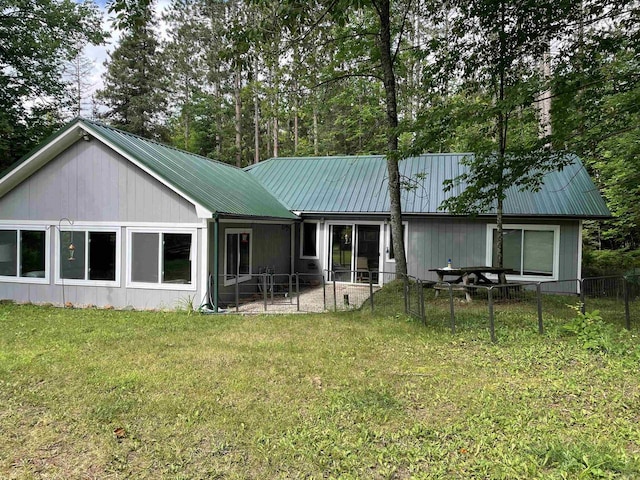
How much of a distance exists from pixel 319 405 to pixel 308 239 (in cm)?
1034

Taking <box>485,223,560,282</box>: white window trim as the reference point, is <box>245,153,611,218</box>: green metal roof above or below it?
above

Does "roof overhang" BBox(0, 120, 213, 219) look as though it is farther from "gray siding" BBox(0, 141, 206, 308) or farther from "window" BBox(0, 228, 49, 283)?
"window" BBox(0, 228, 49, 283)

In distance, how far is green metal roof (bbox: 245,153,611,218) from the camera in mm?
12008

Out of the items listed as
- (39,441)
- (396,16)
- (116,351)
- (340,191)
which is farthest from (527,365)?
(396,16)

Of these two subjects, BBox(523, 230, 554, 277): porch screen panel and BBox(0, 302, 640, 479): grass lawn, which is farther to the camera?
BBox(523, 230, 554, 277): porch screen panel

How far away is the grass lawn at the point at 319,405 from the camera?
317cm

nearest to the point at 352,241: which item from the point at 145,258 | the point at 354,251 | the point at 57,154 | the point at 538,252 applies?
the point at 354,251

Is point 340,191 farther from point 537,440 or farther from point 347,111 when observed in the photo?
point 347,111

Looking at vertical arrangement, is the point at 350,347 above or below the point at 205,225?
below

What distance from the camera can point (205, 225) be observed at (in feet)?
29.6

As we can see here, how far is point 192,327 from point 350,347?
3238 mm

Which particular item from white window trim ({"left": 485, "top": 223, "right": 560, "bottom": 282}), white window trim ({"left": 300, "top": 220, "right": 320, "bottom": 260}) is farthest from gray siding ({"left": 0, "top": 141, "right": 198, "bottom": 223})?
white window trim ({"left": 485, "top": 223, "right": 560, "bottom": 282})

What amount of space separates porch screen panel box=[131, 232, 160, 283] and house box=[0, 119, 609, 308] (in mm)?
24

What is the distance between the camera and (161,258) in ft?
31.2
